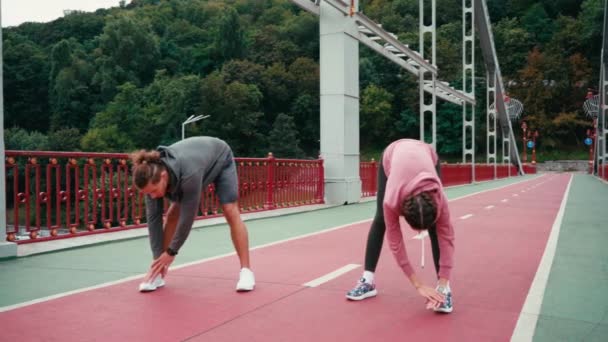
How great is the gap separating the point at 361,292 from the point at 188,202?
58.9 inches

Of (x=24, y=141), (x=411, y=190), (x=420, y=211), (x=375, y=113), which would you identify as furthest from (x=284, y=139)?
(x=420, y=211)

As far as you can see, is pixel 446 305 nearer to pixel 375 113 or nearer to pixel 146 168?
pixel 146 168

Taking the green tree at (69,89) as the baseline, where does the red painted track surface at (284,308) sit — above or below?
below

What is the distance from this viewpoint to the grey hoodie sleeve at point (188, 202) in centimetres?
405

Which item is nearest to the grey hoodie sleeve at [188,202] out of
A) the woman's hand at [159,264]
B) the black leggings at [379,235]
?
the woman's hand at [159,264]

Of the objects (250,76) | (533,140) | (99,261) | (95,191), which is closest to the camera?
(99,261)

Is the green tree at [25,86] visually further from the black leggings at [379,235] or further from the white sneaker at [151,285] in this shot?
the black leggings at [379,235]

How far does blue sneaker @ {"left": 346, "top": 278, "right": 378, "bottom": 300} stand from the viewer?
440 centimetres

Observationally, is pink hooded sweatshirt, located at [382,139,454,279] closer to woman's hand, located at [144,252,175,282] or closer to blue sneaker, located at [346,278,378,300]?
blue sneaker, located at [346,278,378,300]

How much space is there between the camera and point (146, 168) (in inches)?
154

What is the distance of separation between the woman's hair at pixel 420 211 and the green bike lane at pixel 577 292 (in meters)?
1.01

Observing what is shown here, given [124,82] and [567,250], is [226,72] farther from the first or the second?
[567,250]

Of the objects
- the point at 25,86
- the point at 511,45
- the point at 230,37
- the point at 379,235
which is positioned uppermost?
the point at 230,37

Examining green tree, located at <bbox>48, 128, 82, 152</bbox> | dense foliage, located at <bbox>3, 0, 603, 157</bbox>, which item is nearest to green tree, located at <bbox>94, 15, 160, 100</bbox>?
dense foliage, located at <bbox>3, 0, 603, 157</bbox>
